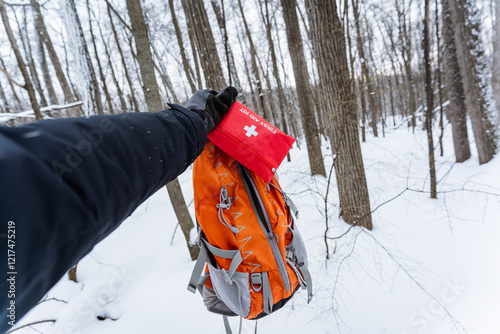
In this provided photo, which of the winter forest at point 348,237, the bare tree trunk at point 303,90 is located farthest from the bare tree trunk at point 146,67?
the bare tree trunk at point 303,90

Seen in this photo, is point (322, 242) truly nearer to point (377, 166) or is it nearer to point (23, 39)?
point (377, 166)

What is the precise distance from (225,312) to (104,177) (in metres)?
1.19

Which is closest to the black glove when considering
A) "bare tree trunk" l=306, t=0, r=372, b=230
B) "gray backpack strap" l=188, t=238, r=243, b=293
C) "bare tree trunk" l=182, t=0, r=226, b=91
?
"gray backpack strap" l=188, t=238, r=243, b=293

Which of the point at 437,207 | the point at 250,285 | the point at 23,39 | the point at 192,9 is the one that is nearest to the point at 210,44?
the point at 192,9

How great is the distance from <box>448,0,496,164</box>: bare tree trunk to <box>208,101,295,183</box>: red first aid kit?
5396 millimetres

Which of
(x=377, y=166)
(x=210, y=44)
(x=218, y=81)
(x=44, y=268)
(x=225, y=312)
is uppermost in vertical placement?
(x=210, y=44)

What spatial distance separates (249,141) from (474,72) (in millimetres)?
5901

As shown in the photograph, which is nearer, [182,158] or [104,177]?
[104,177]

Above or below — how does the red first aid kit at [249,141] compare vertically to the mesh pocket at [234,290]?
above

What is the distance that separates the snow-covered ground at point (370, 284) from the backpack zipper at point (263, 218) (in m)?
0.72

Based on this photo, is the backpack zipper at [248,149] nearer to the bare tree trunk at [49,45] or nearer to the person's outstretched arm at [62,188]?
the person's outstretched arm at [62,188]

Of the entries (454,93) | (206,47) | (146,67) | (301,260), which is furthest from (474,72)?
(146,67)

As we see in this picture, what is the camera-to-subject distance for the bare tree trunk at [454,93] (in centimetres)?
444

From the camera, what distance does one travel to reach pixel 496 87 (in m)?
0.90
